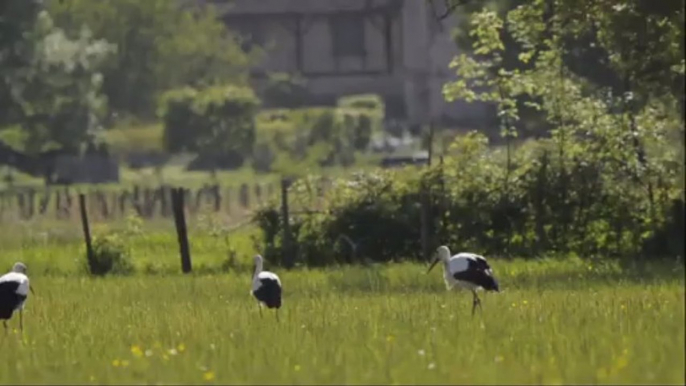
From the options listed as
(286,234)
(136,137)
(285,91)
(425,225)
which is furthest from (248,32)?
(286,234)

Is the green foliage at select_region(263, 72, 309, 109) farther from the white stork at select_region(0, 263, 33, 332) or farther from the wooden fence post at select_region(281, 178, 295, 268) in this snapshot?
the white stork at select_region(0, 263, 33, 332)

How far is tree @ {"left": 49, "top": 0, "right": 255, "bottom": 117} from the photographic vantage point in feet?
230

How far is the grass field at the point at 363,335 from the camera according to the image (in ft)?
51.8

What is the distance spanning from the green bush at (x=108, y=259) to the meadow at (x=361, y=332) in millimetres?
3974

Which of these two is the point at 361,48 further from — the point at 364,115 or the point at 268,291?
the point at 268,291

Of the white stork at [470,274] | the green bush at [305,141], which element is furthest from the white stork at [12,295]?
the green bush at [305,141]

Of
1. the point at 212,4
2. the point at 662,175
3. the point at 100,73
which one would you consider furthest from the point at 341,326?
the point at 212,4

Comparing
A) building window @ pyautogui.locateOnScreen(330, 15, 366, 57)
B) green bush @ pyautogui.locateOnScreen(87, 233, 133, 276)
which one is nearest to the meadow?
green bush @ pyautogui.locateOnScreen(87, 233, 133, 276)

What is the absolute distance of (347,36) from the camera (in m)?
74.8

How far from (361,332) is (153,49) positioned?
53.9 m

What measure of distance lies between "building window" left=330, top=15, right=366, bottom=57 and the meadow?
144 ft

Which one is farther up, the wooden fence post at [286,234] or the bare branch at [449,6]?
the bare branch at [449,6]

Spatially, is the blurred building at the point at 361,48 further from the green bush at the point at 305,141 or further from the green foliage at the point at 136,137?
the green foliage at the point at 136,137

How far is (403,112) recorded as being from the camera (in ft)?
230
